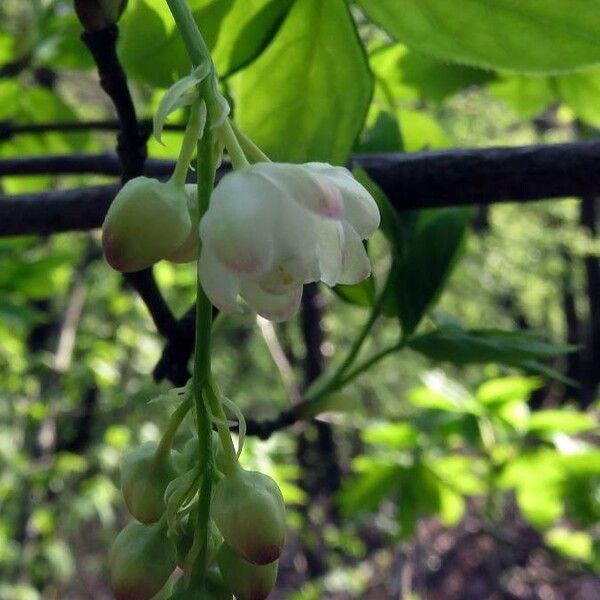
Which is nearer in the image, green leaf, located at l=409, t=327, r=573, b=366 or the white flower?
the white flower

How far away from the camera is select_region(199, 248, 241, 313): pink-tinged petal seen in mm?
281

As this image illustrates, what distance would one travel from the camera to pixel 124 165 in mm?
481

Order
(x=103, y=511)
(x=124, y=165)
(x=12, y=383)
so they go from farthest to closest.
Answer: (x=103, y=511)
(x=12, y=383)
(x=124, y=165)

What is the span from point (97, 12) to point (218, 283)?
0.71 ft

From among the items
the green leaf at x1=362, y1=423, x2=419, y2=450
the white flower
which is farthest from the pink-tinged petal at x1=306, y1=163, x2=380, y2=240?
the green leaf at x1=362, y1=423, x2=419, y2=450

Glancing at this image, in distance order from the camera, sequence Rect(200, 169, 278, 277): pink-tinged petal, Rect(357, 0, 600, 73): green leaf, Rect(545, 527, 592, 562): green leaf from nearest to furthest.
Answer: Rect(200, 169, 278, 277): pink-tinged petal < Rect(357, 0, 600, 73): green leaf < Rect(545, 527, 592, 562): green leaf

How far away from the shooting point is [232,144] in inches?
12.1

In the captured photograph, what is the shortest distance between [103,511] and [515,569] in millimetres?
1591

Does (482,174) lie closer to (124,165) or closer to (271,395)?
(124,165)

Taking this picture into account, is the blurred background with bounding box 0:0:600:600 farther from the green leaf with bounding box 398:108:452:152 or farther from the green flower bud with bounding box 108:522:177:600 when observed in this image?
the green flower bud with bounding box 108:522:177:600

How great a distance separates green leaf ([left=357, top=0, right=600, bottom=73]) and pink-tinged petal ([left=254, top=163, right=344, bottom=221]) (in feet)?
0.58

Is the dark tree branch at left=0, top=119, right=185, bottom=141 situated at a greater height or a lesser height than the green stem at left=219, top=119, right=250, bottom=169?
lesser

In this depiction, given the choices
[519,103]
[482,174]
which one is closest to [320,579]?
[519,103]

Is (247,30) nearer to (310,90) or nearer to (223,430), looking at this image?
(310,90)
